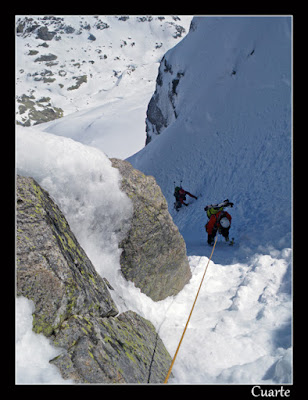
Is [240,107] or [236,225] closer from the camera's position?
[236,225]

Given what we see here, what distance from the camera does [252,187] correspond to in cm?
1170

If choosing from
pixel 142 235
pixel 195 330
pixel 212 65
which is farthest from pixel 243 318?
pixel 212 65

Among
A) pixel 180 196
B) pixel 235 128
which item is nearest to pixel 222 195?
pixel 180 196

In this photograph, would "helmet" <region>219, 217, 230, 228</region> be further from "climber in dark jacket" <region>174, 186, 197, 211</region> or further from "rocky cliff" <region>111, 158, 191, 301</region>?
"climber in dark jacket" <region>174, 186, 197, 211</region>

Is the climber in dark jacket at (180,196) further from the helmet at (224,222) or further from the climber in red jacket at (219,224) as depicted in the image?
the helmet at (224,222)

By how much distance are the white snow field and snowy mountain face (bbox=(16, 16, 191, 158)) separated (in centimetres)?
2920

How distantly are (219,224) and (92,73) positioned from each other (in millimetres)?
126932

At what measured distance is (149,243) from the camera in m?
5.16

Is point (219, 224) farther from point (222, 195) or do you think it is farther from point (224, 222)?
point (222, 195)

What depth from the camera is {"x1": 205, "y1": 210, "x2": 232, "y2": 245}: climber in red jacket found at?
27.9 feet

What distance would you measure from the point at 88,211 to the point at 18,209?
1.45 meters

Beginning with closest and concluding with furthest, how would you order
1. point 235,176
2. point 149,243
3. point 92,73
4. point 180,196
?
1. point 149,243
2. point 235,176
3. point 180,196
4. point 92,73

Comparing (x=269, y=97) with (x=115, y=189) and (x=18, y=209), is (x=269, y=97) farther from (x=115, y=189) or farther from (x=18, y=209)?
(x=18, y=209)

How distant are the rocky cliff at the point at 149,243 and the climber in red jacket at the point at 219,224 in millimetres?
3016
